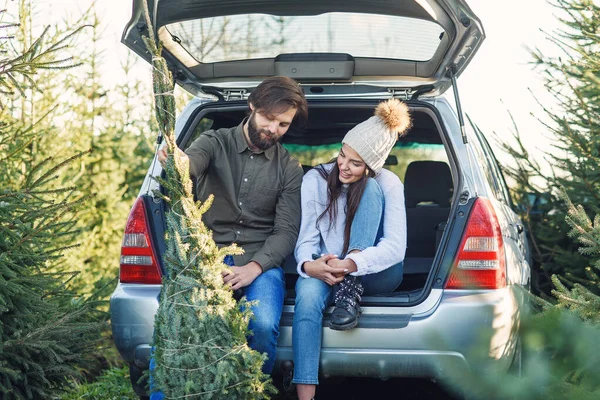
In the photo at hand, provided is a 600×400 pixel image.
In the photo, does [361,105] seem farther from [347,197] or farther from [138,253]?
[138,253]

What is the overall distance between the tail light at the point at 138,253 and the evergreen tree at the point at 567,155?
235cm

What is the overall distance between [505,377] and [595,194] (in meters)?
4.35

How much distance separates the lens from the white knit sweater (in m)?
3.28

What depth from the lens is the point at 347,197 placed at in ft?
11.1

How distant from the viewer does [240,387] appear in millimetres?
2699

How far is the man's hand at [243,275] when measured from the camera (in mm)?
3064

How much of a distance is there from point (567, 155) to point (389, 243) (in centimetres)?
238

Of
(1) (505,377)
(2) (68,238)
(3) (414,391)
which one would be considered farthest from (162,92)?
(2) (68,238)

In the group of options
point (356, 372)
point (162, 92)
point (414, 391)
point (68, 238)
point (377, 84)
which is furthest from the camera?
point (68, 238)

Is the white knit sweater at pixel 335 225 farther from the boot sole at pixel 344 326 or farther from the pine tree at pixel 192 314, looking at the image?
the pine tree at pixel 192 314

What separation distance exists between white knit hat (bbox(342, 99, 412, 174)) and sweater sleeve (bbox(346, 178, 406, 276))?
145mm

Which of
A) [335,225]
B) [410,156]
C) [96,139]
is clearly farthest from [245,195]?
[96,139]

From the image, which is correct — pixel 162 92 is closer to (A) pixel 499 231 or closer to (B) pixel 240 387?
(B) pixel 240 387

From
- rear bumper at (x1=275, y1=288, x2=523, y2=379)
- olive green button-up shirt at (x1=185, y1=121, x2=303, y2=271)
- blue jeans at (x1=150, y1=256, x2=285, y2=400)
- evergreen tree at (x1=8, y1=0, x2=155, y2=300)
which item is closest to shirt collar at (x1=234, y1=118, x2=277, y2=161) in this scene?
olive green button-up shirt at (x1=185, y1=121, x2=303, y2=271)
